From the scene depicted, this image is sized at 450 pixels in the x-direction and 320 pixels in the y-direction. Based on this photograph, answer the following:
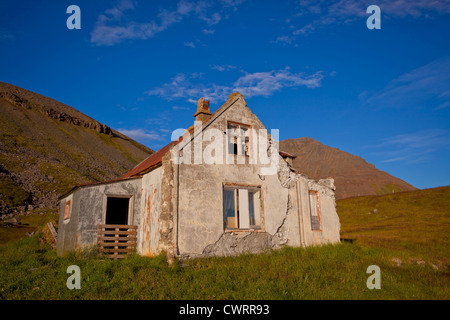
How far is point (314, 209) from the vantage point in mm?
14852

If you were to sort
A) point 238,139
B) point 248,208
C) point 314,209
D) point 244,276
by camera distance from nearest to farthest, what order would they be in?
point 244,276, point 248,208, point 238,139, point 314,209

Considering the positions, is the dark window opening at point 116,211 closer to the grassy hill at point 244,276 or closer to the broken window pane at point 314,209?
the grassy hill at point 244,276

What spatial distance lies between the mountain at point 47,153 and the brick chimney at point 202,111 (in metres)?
35.4

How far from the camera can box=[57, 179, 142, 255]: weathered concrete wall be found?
1295 cm

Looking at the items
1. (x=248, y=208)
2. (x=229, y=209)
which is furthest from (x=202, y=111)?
(x=248, y=208)

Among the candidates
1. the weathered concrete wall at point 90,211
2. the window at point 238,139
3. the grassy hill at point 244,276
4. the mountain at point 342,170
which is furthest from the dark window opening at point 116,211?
the mountain at point 342,170

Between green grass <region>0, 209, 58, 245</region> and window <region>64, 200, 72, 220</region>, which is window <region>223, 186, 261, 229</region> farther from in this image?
green grass <region>0, 209, 58, 245</region>

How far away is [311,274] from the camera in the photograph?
31.1ft

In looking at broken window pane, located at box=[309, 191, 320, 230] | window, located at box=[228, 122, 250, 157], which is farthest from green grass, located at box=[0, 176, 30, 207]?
broken window pane, located at box=[309, 191, 320, 230]

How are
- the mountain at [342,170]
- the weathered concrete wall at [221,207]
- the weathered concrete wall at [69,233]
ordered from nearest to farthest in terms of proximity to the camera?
the weathered concrete wall at [221,207], the weathered concrete wall at [69,233], the mountain at [342,170]

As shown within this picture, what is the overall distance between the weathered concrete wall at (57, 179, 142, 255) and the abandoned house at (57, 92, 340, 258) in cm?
4

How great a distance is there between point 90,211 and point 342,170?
5586 inches

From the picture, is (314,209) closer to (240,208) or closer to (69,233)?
(240,208)

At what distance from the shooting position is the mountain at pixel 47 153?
1944 inches
